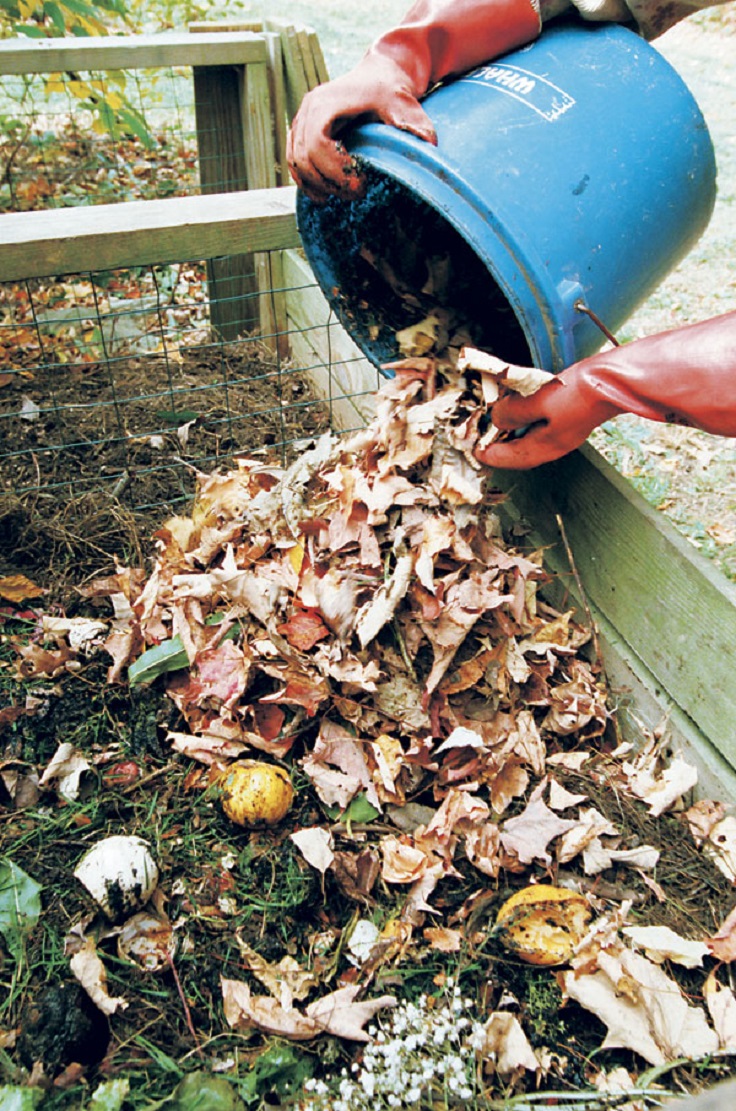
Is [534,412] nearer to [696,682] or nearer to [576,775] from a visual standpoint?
[696,682]

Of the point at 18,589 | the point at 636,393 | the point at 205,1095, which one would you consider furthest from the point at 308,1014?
the point at 18,589

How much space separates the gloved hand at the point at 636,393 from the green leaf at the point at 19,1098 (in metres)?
1.59

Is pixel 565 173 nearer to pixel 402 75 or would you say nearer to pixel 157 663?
pixel 402 75

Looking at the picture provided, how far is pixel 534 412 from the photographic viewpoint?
78.7 inches

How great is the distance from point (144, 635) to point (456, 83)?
1613 mm

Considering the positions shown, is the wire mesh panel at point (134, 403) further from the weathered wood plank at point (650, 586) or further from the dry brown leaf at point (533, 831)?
the dry brown leaf at point (533, 831)

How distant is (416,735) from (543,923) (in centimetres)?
51

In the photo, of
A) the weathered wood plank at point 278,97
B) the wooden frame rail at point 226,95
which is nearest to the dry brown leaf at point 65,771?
the wooden frame rail at point 226,95

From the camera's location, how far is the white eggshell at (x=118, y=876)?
1.78m

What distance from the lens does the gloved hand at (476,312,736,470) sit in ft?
5.62

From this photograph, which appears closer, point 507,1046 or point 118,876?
point 507,1046

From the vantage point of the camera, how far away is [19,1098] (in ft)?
4.92

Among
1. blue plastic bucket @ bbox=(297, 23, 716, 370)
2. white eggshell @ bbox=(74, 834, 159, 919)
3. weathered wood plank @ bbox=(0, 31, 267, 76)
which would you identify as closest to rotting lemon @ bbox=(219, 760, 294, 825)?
white eggshell @ bbox=(74, 834, 159, 919)

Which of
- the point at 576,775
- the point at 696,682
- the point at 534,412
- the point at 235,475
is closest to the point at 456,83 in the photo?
the point at 534,412
